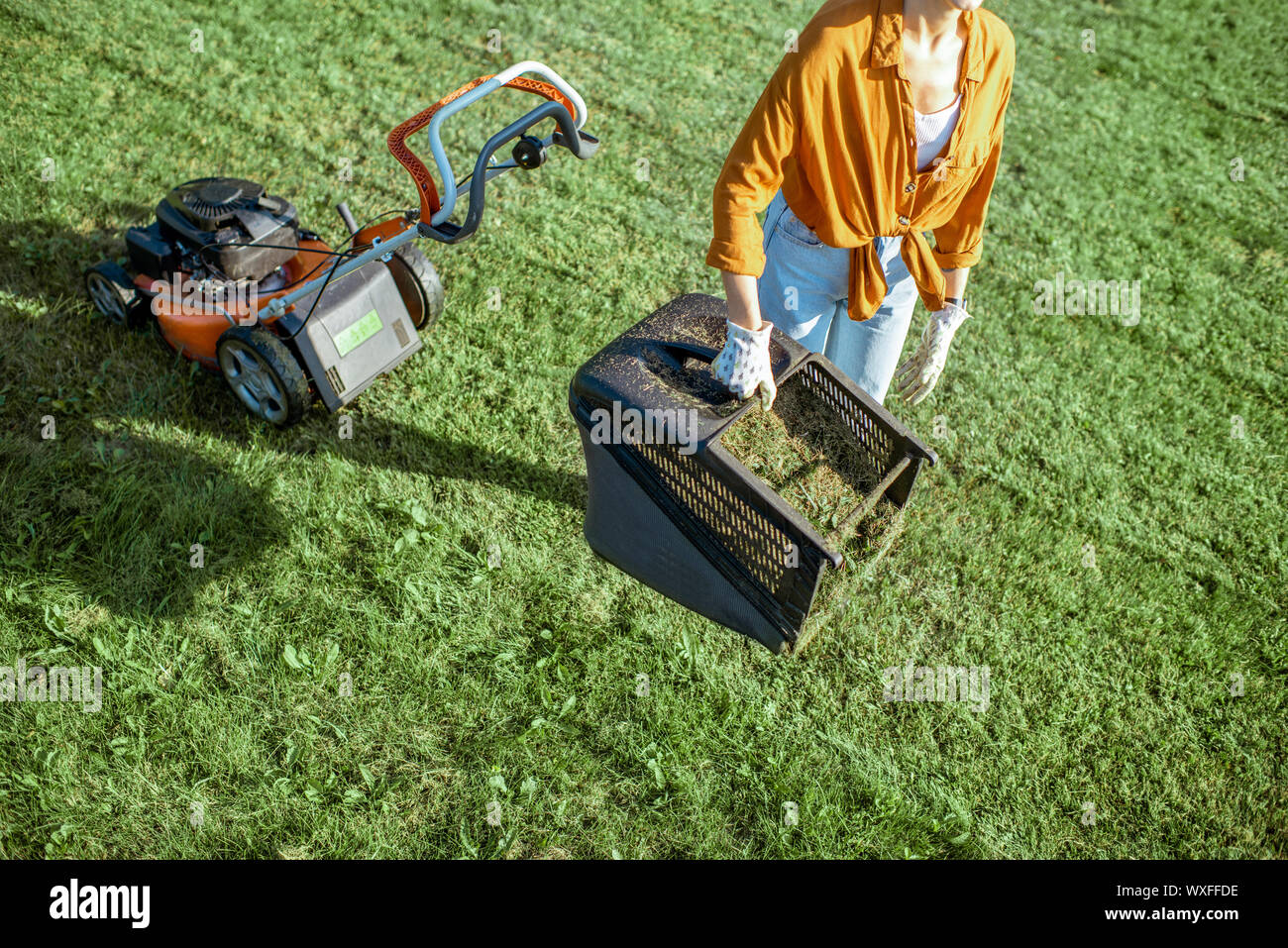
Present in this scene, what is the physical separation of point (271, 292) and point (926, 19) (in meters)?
2.91

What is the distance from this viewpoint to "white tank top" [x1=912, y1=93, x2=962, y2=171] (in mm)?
2459

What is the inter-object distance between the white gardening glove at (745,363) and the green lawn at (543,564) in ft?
2.26

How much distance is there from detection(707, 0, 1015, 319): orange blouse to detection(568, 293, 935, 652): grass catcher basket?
30 cm

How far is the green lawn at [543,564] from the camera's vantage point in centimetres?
311

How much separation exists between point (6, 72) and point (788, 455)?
19.3 ft

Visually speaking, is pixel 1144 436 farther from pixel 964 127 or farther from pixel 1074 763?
pixel 964 127

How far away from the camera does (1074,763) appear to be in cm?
336

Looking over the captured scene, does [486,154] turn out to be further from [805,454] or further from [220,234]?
[220,234]

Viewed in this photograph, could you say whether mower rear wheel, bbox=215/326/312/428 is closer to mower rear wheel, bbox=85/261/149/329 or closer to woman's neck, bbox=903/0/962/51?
mower rear wheel, bbox=85/261/149/329

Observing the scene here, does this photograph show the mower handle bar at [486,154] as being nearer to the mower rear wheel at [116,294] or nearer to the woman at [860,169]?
the woman at [860,169]

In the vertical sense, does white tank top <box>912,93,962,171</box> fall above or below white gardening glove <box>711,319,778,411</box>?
above

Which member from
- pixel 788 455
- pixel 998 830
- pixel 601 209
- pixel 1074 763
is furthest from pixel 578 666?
pixel 601 209

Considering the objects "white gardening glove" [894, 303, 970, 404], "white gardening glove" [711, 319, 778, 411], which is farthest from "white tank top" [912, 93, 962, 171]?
"white gardening glove" [711, 319, 778, 411]

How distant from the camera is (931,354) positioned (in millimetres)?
3014
